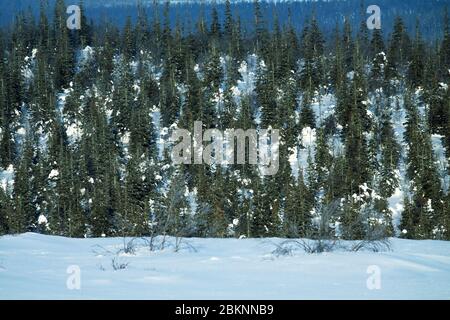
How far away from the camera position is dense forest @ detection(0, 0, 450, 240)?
47312mm

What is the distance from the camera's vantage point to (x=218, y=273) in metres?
9.50

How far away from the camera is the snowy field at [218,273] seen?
25.5 feet

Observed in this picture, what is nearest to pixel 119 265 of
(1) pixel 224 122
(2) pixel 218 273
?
(2) pixel 218 273

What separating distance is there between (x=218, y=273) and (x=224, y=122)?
54.4m

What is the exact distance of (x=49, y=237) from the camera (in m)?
14.5

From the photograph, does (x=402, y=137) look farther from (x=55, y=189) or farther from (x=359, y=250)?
(x=359, y=250)

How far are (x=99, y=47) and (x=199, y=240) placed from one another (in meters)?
79.6

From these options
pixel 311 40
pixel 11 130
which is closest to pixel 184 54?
pixel 311 40

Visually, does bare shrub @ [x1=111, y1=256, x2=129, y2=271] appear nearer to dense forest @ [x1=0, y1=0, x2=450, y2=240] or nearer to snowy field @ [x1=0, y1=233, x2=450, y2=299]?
snowy field @ [x1=0, y1=233, x2=450, y2=299]

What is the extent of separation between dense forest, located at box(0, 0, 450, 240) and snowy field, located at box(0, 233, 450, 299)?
70.2 feet

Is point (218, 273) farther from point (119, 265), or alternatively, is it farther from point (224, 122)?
point (224, 122)

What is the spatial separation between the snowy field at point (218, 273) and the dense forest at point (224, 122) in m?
21.4

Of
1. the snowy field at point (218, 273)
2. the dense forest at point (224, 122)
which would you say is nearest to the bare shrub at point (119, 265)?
the snowy field at point (218, 273)

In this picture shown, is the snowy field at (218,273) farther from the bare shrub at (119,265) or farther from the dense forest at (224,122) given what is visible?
the dense forest at (224,122)
